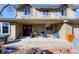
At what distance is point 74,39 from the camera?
9.11 feet

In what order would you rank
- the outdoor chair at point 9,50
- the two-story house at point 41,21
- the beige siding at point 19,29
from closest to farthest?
the two-story house at point 41,21, the beige siding at point 19,29, the outdoor chair at point 9,50

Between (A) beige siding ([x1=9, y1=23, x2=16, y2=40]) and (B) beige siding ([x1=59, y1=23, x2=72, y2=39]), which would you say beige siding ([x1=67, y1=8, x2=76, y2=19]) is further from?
(A) beige siding ([x1=9, y1=23, x2=16, y2=40])

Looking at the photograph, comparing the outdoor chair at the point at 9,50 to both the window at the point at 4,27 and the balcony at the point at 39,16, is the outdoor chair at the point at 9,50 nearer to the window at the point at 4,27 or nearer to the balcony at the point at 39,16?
the window at the point at 4,27

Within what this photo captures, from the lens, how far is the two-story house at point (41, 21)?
2.46 m

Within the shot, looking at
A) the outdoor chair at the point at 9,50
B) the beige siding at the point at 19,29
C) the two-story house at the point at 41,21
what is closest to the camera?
the two-story house at the point at 41,21

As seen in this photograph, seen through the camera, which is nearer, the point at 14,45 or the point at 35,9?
the point at 35,9

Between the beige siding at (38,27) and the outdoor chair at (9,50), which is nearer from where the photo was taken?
the beige siding at (38,27)

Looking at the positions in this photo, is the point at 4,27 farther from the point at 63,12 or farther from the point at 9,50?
the point at 63,12

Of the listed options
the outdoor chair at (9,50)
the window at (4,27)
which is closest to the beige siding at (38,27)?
the window at (4,27)
